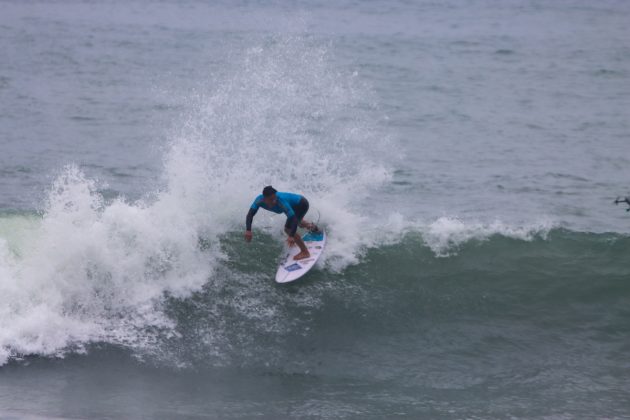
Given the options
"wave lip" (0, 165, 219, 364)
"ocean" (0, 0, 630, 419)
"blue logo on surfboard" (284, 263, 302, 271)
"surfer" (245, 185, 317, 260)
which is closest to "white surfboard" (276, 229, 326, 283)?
"blue logo on surfboard" (284, 263, 302, 271)

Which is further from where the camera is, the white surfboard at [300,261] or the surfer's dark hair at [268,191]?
the white surfboard at [300,261]

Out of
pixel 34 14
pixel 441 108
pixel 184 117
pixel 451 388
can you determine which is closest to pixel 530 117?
pixel 441 108

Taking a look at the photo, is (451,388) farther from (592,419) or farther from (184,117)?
(184,117)

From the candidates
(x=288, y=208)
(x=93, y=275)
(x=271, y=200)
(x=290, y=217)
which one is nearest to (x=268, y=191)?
(x=271, y=200)

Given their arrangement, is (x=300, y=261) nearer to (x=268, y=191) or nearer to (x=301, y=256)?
(x=301, y=256)

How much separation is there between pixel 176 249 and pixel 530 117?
43.1 feet

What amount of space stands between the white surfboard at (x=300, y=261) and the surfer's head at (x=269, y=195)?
1171 mm

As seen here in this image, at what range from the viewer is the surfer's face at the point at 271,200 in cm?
1164

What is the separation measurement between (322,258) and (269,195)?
1742 millimetres

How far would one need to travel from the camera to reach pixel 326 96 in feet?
77.8

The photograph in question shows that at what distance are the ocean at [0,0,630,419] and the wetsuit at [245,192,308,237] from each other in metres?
0.95

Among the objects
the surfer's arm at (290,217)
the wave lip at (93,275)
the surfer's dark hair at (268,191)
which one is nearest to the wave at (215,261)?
the wave lip at (93,275)

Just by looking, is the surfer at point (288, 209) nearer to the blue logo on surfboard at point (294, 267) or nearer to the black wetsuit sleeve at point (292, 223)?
the black wetsuit sleeve at point (292, 223)

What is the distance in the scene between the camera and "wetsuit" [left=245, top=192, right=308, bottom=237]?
11688 millimetres
